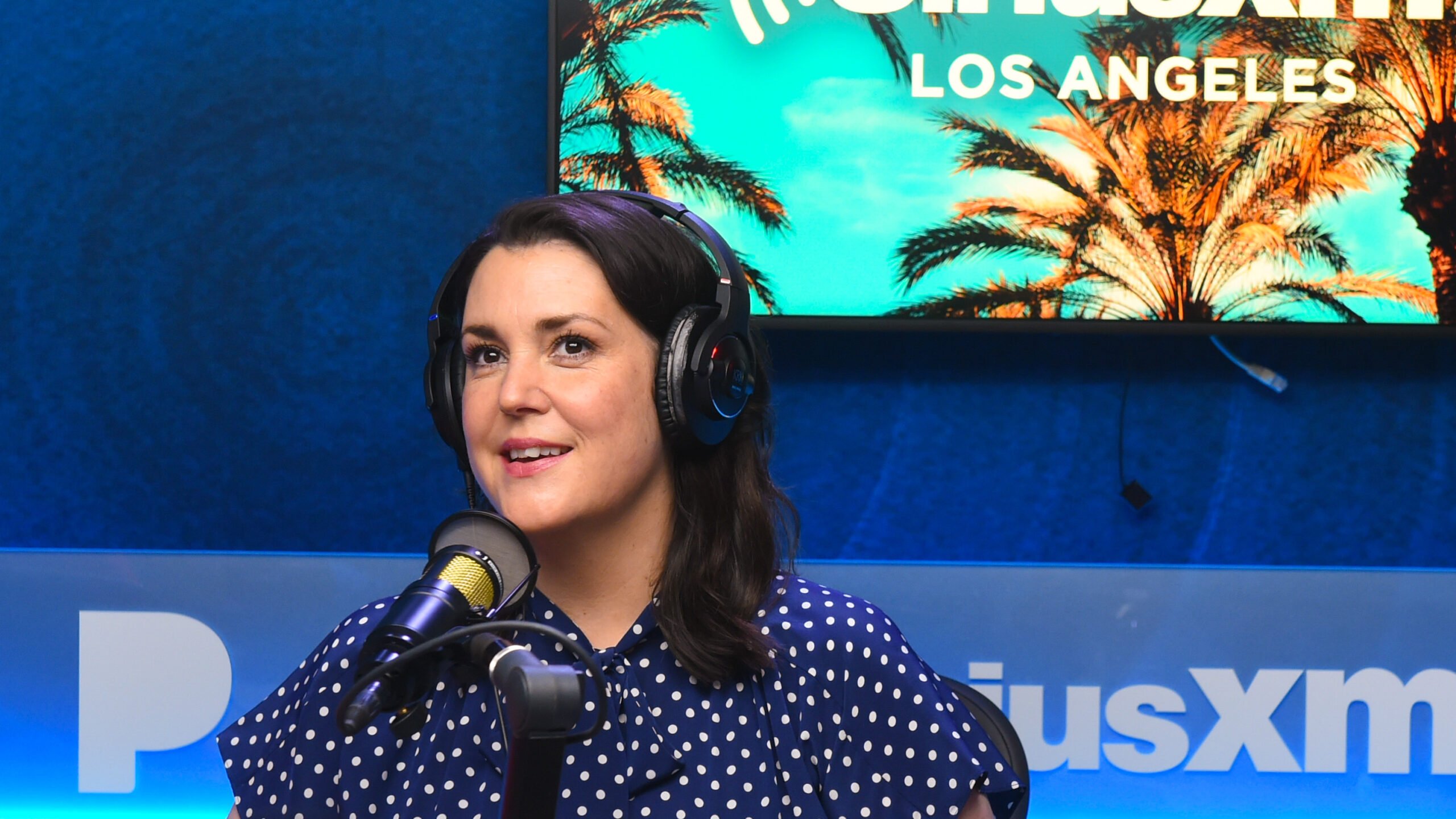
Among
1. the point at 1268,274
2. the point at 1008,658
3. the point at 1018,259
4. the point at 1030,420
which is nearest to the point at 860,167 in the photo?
the point at 1018,259

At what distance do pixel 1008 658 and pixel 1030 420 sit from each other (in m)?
0.56

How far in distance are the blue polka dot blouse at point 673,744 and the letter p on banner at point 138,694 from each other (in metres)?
0.82

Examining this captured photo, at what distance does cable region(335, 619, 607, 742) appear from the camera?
0.59 metres

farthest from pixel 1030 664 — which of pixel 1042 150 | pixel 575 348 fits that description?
pixel 575 348

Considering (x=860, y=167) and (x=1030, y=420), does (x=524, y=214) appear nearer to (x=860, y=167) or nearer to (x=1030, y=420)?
(x=860, y=167)

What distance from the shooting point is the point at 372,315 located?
2.34 m

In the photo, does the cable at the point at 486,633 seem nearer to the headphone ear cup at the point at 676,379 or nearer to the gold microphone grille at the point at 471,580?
the gold microphone grille at the point at 471,580

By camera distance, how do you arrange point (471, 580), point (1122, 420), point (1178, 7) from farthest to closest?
point (1122, 420), point (1178, 7), point (471, 580)

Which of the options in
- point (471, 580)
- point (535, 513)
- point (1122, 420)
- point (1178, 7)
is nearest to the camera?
point (471, 580)


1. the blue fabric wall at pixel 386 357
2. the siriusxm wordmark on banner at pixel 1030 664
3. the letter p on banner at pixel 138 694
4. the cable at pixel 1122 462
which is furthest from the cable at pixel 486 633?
the cable at pixel 1122 462

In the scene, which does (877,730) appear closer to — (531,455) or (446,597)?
(531,455)

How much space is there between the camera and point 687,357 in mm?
1106

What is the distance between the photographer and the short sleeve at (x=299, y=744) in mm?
1109

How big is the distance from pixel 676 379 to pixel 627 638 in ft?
0.80
